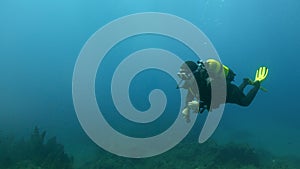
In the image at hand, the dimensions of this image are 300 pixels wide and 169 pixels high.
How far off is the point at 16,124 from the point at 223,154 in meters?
14.6

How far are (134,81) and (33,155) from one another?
1571 inches

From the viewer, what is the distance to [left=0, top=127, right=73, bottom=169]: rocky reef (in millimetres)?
9164

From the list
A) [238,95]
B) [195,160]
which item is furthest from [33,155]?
[238,95]

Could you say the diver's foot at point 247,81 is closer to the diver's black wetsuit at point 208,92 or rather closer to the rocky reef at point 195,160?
the diver's black wetsuit at point 208,92

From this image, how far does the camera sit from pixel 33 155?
10289 millimetres

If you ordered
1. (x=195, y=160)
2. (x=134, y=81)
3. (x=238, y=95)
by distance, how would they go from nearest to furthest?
(x=238, y=95) < (x=195, y=160) < (x=134, y=81)

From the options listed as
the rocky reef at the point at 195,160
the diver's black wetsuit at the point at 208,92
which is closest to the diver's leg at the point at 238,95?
the diver's black wetsuit at the point at 208,92

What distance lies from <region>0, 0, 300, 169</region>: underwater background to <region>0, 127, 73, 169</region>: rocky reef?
1.7 inches

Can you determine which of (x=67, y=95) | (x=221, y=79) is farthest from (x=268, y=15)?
(x=221, y=79)

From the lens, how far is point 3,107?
77.5ft

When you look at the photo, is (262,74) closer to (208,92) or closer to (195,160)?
(208,92)

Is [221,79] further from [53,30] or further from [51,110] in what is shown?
[53,30]

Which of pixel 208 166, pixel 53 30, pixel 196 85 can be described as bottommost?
pixel 208 166

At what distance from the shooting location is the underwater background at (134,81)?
12980 mm
